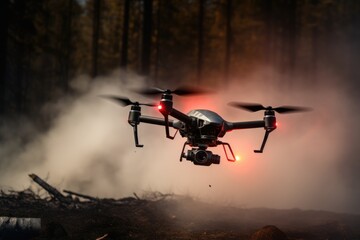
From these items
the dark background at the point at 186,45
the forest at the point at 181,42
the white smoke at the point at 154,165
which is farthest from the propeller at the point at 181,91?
the forest at the point at 181,42

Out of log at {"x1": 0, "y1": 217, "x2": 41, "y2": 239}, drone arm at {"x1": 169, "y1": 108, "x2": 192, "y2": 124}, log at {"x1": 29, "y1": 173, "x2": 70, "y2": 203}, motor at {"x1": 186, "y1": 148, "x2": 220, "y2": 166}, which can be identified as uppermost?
drone arm at {"x1": 169, "y1": 108, "x2": 192, "y2": 124}

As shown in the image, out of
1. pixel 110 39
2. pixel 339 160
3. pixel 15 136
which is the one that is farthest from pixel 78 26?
pixel 339 160

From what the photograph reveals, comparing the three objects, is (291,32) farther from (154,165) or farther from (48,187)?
(48,187)

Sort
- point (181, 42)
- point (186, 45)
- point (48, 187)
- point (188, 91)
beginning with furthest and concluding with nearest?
point (186, 45) < point (181, 42) < point (48, 187) < point (188, 91)

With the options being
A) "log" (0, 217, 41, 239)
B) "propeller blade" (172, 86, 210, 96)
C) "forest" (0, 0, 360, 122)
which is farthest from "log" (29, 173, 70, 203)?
"forest" (0, 0, 360, 122)

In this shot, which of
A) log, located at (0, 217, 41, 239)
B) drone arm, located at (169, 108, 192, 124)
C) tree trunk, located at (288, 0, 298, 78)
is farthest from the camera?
tree trunk, located at (288, 0, 298, 78)

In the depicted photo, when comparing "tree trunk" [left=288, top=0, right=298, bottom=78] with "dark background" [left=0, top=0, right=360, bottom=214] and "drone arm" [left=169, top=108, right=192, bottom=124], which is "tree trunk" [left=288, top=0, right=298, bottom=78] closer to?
"dark background" [left=0, top=0, right=360, bottom=214]

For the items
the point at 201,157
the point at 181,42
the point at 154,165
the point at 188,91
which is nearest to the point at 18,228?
the point at 201,157

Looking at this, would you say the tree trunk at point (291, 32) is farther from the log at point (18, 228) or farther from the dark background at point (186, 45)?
the log at point (18, 228)

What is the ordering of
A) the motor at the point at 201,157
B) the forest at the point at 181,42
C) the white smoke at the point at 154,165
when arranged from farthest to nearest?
the forest at the point at 181,42
the white smoke at the point at 154,165
the motor at the point at 201,157
